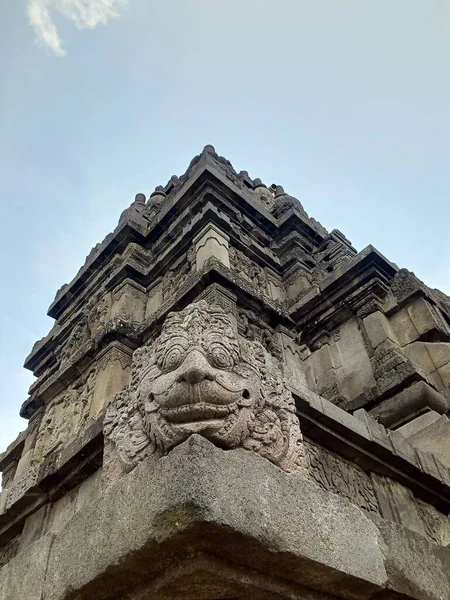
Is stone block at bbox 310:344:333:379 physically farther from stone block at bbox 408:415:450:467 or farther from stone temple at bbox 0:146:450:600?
stone block at bbox 408:415:450:467

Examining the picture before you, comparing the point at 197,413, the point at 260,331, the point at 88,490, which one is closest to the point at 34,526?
the point at 88,490

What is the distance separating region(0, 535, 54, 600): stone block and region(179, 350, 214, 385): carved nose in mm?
1391

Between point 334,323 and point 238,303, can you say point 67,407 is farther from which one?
point 334,323

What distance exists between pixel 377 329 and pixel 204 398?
14.4ft

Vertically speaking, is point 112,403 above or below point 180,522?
above

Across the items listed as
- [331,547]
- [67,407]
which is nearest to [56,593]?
[331,547]

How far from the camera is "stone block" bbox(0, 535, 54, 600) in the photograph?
288cm

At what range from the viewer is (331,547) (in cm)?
250

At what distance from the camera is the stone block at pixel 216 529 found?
7.23ft

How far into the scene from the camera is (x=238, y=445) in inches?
108

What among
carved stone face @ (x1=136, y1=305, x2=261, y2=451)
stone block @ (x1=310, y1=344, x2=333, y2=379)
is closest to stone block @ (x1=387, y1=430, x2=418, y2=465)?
carved stone face @ (x1=136, y1=305, x2=261, y2=451)

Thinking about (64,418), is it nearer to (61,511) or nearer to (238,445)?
(61,511)

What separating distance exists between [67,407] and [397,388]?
16.2 ft

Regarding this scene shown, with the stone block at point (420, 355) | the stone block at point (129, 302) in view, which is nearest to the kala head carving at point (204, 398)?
the stone block at point (420, 355)
